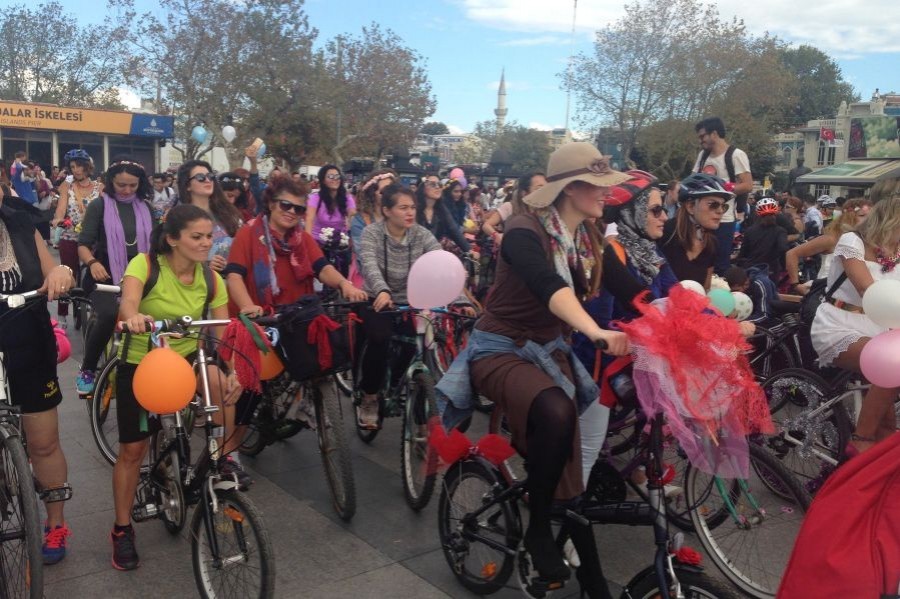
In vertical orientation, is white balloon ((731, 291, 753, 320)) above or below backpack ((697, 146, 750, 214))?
below

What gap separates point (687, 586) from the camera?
2656mm

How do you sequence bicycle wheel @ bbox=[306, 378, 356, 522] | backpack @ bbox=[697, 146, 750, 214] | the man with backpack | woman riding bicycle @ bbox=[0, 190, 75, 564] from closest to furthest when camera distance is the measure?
woman riding bicycle @ bbox=[0, 190, 75, 564] → bicycle wheel @ bbox=[306, 378, 356, 522] → the man with backpack → backpack @ bbox=[697, 146, 750, 214]

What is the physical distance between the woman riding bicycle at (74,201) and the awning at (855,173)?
34207 mm

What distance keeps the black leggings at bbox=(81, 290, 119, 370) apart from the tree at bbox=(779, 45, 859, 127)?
80812mm

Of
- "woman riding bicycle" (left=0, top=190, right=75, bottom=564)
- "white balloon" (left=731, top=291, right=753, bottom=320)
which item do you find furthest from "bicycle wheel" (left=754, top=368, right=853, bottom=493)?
"woman riding bicycle" (left=0, top=190, right=75, bottom=564)

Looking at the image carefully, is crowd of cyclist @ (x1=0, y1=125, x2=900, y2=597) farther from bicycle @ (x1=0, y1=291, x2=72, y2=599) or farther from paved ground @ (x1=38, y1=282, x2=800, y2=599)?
bicycle @ (x1=0, y1=291, x2=72, y2=599)

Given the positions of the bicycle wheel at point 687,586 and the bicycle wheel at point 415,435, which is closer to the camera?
the bicycle wheel at point 687,586

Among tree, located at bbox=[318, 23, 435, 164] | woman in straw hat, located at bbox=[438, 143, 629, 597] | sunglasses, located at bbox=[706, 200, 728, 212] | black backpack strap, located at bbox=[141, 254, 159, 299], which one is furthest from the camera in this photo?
tree, located at bbox=[318, 23, 435, 164]

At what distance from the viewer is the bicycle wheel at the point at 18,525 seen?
314 cm

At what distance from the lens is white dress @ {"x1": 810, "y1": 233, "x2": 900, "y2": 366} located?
14.0 ft

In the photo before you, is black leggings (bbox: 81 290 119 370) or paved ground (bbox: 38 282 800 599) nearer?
paved ground (bbox: 38 282 800 599)

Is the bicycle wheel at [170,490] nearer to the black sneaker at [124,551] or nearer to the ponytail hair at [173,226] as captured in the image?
the black sneaker at [124,551]

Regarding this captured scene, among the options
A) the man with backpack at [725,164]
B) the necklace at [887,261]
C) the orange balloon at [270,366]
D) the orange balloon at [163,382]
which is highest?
the man with backpack at [725,164]

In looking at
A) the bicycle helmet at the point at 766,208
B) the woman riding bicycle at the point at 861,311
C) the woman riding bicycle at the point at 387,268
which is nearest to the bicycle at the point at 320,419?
the woman riding bicycle at the point at 387,268
